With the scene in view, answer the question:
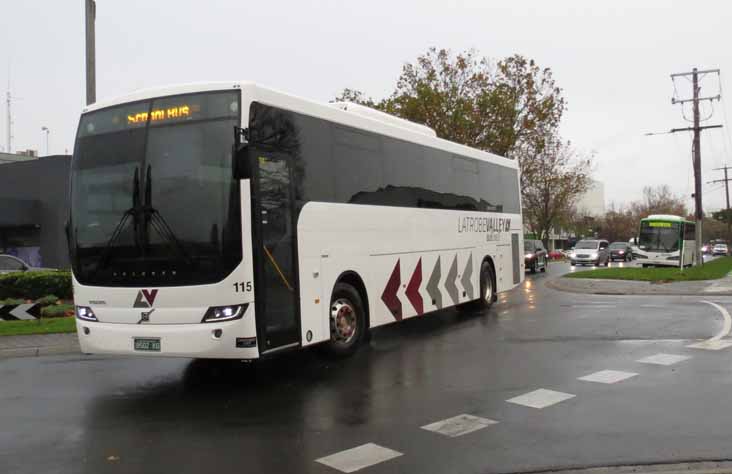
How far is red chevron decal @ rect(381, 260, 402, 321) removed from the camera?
10641 millimetres

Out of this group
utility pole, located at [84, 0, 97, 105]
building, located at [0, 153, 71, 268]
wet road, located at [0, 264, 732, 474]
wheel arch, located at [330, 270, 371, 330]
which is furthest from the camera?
building, located at [0, 153, 71, 268]

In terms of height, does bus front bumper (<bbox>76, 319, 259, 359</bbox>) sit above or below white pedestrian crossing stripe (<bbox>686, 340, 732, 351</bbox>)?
above

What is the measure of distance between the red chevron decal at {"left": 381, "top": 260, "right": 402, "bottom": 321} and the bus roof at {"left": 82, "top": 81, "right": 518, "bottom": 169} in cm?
232

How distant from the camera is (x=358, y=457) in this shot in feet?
17.3

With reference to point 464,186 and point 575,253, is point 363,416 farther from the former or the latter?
point 575,253

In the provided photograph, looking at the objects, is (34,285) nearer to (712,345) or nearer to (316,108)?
(316,108)

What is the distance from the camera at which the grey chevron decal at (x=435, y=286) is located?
479 inches

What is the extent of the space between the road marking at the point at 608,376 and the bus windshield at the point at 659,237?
3196 cm

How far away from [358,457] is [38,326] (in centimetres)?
1043

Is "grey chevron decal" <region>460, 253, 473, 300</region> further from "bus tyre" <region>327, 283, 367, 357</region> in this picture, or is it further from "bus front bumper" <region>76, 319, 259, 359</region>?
"bus front bumper" <region>76, 319, 259, 359</region>

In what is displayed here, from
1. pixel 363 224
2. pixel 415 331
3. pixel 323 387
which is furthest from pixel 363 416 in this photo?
pixel 415 331

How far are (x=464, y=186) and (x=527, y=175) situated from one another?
31759 mm

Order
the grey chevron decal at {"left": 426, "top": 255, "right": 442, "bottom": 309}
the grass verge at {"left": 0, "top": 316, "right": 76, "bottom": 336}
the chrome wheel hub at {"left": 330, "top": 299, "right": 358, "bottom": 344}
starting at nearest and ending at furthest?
the chrome wheel hub at {"left": 330, "top": 299, "right": 358, "bottom": 344} < the grey chevron decal at {"left": 426, "top": 255, "right": 442, "bottom": 309} < the grass verge at {"left": 0, "top": 316, "right": 76, "bottom": 336}

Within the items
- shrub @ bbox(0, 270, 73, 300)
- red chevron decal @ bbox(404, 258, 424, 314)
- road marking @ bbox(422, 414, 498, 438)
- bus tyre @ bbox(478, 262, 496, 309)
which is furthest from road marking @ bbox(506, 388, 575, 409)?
shrub @ bbox(0, 270, 73, 300)
